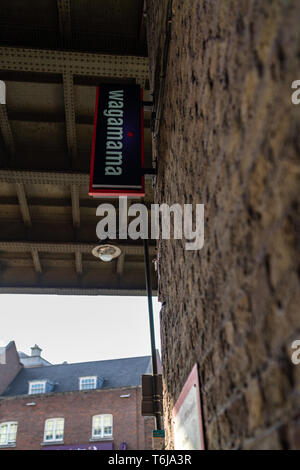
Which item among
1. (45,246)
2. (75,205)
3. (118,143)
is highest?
(75,205)

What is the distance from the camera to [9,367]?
3034 cm

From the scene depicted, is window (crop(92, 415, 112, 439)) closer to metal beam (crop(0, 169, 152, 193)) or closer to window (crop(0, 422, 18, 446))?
window (crop(0, 422, 18, 446))

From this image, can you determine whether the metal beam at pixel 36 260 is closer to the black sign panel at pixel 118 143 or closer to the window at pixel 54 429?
the black sign panel at pixel 118 143

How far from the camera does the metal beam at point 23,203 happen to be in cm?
Answer: 759

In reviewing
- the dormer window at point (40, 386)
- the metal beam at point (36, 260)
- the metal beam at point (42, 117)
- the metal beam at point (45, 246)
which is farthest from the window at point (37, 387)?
the metal beam at point (42, 117)

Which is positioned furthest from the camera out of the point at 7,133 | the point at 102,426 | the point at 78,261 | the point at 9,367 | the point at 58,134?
the point at 9,367

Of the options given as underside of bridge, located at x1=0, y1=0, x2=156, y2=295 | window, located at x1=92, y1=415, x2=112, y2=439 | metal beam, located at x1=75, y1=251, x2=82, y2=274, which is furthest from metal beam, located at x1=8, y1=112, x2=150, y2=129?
window, located at x1=92, y1=415, x2=112, y2=439

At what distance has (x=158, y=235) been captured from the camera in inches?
191

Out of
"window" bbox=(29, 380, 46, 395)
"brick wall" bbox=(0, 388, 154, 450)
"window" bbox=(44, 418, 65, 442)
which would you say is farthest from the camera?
"window" bbox=(29, 380, 46, 395)

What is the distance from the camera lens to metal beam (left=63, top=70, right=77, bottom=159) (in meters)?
6.05

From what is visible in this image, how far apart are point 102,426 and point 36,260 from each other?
64.2 ft

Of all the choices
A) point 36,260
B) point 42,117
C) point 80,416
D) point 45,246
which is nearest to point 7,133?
point 42,117

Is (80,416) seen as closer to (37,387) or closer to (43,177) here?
(37,387)

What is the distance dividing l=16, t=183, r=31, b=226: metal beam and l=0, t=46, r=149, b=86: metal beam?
7.72 feet
